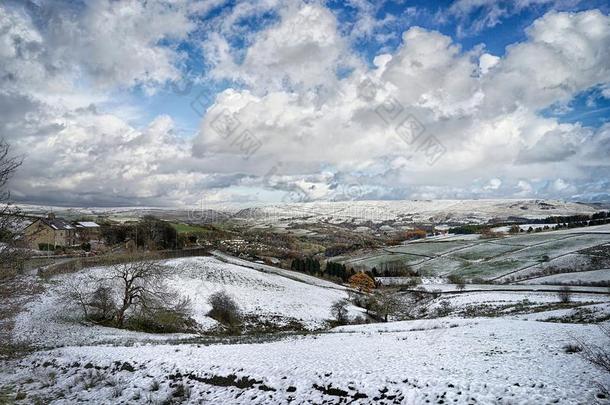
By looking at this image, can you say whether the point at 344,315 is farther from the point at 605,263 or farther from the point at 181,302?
the point at 605,263

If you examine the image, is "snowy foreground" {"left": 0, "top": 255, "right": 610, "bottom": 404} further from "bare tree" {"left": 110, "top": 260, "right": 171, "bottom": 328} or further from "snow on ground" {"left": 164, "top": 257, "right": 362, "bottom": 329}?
"snow on ground" {"left": 164, "top": 257, "right": 362, "bottom": 329}

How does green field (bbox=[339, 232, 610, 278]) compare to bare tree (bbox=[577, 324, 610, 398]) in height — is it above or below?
below

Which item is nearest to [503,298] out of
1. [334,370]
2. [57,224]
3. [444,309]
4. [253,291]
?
[444,309]

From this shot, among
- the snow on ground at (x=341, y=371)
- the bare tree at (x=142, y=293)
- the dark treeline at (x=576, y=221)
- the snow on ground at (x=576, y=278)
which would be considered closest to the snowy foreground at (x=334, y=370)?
the snow on ground at (x=341, y=371)

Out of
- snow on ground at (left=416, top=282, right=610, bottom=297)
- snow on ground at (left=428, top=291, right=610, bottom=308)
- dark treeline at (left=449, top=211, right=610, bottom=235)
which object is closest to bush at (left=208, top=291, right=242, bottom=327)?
snow on ground at (left=428, top=291, right=610, bottom=308)

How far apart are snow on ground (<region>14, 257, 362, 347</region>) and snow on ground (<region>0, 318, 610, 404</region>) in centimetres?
836

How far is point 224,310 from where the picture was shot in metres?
45.6

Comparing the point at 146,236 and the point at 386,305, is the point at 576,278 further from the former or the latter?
the point at 146,236

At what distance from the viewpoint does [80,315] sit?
37.5 meters

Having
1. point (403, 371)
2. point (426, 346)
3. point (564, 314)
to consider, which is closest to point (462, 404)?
point (403, 371)

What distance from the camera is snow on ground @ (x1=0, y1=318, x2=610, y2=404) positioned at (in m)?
12.9

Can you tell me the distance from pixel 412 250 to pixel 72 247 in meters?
108

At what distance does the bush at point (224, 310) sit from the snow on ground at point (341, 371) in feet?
69.4

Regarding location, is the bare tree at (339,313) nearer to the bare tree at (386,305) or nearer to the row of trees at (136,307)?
the bare tree at (386,305)
